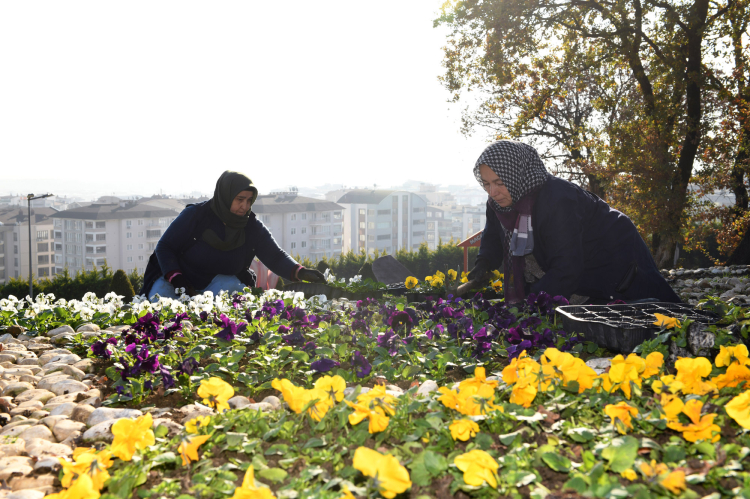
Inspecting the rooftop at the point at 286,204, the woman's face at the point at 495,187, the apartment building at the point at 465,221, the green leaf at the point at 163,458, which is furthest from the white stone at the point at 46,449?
the apartment building at the point at 465,221

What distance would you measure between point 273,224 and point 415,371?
261ft

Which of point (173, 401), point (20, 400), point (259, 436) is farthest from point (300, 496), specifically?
point (20, 400)

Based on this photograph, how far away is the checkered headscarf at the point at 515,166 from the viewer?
3.30 meters

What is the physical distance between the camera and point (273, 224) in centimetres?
7988

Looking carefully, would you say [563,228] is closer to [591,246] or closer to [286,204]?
[591,246]

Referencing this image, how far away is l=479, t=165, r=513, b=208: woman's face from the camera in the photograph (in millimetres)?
3357

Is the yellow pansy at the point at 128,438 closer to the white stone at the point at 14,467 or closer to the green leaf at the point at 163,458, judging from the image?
the green leaf at the point at 163,458

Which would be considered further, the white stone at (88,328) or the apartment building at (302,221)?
the apartment building at (302,221)

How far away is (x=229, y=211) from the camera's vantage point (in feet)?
15.5

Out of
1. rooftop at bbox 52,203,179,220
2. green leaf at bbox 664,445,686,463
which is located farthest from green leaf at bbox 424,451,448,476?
rooftop at bbox 52,203,179,220

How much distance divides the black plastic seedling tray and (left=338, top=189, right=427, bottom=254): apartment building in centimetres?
8804

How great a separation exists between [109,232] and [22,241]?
50.6ft

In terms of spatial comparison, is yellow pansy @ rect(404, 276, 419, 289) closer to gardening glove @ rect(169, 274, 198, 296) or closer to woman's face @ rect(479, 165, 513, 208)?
woman's face @ rect(479, 165, 513, 208)

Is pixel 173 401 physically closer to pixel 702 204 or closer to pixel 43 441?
pixel 43 441
